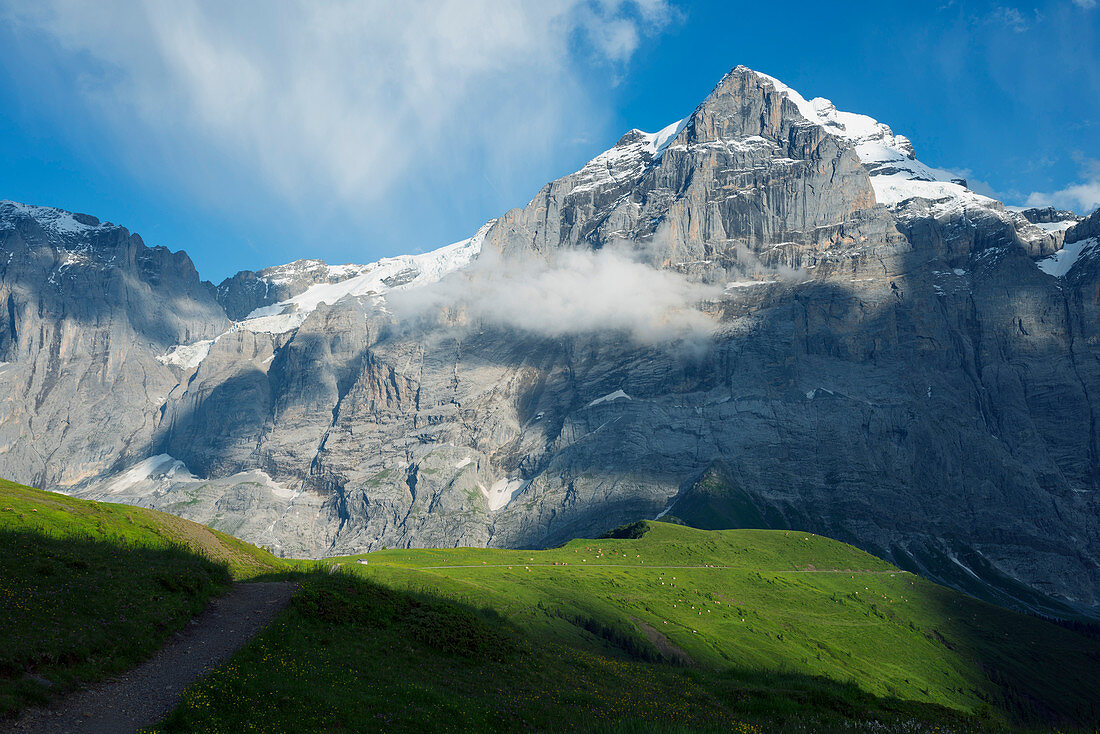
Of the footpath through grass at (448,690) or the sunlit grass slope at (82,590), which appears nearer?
the sunlit grass slope at (82,590)

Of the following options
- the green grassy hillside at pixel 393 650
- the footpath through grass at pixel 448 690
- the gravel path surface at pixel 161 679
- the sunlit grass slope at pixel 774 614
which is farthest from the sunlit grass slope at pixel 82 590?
the sunlit grass slope at pixel 774 614

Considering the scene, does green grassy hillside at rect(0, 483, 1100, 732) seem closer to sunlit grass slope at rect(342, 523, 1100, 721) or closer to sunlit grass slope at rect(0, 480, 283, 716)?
sunlit grass slope at rect(0, 480, 283, 716)

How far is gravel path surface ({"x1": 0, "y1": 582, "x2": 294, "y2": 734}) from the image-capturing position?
2141 centimetres

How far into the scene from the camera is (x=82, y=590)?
29453 mm

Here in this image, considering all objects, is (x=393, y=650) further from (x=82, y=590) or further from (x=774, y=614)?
(x=774, y=614)

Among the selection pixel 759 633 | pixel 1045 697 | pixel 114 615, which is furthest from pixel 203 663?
pixel 1045 697

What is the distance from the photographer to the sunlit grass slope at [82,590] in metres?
23.6

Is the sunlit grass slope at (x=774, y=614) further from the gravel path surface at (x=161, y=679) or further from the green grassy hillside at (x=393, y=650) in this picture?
the gravel path surface at (x=161, y=679)

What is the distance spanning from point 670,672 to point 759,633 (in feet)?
186

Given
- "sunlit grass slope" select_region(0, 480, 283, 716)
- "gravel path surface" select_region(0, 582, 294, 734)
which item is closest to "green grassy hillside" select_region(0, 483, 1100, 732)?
"sunlit grass slope" select_region(0, 480, 283, 716)

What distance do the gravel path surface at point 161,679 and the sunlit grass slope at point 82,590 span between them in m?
0.58

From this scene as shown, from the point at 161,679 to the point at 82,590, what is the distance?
686cm

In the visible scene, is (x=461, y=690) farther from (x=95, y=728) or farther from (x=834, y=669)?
(x=834, y=669)

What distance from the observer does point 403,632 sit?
3728 centimetres
